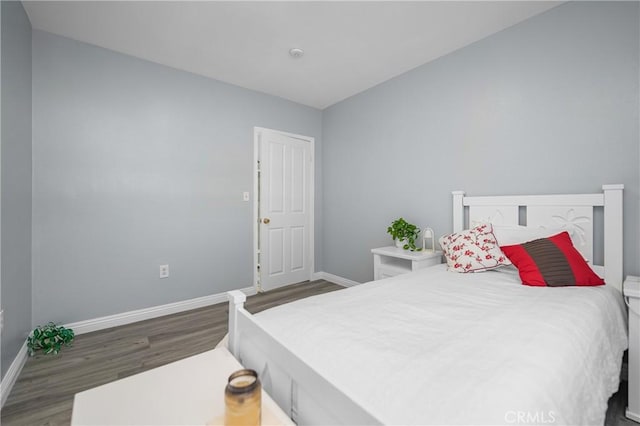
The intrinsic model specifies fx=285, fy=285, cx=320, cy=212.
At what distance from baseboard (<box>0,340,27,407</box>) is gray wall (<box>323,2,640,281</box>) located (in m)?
3.11

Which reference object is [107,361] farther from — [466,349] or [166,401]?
[466,349]

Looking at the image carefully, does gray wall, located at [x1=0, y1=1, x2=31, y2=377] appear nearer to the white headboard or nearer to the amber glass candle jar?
the amber glass candle jar

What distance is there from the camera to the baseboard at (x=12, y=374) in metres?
1.63

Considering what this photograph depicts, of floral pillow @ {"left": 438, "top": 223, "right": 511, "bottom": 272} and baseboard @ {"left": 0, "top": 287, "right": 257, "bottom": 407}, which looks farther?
floral pillow @ {"left": 438, "top": 223, "right": 511, "bottom": 272}

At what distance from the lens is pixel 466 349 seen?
0.95 m

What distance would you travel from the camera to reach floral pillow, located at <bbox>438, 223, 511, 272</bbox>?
79.8 inches

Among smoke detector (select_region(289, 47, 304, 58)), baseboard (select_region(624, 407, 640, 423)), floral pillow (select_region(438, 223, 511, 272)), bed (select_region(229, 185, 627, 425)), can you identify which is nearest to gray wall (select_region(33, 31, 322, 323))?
smoke detector (select_region(289, 47, 304, 58))

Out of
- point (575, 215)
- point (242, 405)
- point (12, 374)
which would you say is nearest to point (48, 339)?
point (12, 374)

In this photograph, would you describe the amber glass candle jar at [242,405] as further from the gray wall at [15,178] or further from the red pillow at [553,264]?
the gray wall at [15,178]

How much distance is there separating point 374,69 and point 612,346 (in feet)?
9.30

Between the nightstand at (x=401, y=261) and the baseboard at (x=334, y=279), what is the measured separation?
0.90 meters

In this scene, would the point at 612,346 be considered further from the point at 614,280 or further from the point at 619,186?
the point at 619,186

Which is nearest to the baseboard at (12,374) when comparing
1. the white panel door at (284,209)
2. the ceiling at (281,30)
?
the white panel door at (284,209)

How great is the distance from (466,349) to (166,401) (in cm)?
95
